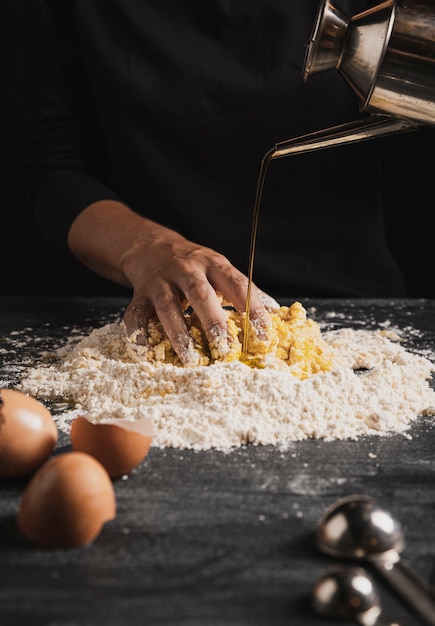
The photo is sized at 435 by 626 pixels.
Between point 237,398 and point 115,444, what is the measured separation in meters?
0.25

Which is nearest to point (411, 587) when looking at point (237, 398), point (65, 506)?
point (65, 506)

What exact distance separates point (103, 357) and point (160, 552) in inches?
24.9

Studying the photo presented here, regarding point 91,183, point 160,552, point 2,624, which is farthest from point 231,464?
point 91,183

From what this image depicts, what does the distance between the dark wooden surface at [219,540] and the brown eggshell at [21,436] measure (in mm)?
31

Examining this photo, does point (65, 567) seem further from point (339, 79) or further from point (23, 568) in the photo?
point (339, 79)

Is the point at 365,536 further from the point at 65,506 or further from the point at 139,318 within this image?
the point at 139,318

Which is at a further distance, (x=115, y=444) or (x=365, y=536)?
(x=115, y=444)

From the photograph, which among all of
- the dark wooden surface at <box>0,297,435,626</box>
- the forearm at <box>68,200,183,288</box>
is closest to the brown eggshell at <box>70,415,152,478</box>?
the dark wooden surface at <box>0,297,435,626</box>

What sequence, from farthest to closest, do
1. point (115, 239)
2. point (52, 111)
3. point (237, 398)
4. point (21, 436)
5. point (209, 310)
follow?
point (52, 111)
point (115, 239)
point (209, 310)
point (237, 398)
point (21, 436)

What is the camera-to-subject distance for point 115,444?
0.96 meters

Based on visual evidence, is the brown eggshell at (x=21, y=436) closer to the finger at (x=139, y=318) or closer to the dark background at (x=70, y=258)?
the finger at (x=139, y=318)

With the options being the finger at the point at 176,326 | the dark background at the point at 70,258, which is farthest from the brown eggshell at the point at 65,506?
the dark background at the point at 70,258

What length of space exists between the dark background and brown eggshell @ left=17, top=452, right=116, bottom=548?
131 centimetres

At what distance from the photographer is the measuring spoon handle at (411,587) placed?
27.4 inches
